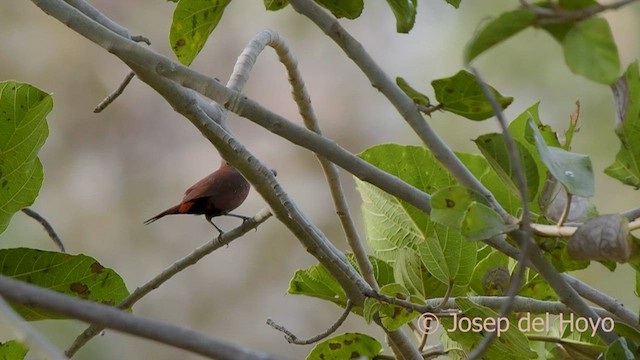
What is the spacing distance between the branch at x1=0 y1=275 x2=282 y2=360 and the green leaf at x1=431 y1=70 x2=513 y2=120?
34 cm

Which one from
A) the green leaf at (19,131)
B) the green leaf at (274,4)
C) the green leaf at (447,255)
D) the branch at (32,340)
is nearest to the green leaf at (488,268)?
the green leaf at (447,255)

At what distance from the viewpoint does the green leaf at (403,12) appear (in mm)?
769

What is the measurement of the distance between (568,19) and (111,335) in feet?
9.19

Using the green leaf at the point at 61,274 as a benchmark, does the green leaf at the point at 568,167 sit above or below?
above

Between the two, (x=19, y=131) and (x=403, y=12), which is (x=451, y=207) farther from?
(x=19, y=131)

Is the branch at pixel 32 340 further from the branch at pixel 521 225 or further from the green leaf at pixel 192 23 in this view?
the green leaf at pixel 192 23

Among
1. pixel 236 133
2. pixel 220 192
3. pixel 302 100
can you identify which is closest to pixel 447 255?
pixel 302 100

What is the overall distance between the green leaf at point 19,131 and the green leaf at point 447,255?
15.8 inches

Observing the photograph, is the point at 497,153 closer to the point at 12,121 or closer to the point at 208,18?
the point at 208,18

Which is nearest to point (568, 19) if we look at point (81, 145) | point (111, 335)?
point (111, 335)

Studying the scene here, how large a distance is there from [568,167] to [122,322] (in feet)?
1.28

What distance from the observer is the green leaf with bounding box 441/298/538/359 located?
82 cm

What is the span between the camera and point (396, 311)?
85 centimetres

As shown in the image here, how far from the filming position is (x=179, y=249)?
3.33m
